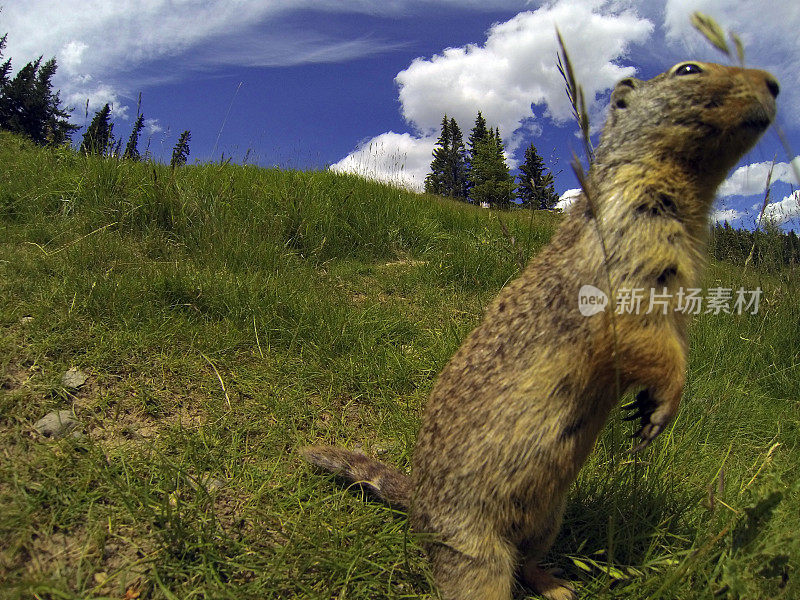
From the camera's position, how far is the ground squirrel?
6.41ft

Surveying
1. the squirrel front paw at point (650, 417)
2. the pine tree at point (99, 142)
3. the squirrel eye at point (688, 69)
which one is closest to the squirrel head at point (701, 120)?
the squirrel eye at point (688, 69)

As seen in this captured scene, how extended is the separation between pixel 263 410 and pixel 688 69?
9.73 ft

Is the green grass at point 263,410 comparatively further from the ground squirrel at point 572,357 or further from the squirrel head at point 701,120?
the squirrel head at point 701,120

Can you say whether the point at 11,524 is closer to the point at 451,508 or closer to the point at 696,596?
the point at 451,508

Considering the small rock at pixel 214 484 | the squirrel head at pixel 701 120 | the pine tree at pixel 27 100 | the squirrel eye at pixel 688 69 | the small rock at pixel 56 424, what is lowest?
the small rock at pixel 214 484

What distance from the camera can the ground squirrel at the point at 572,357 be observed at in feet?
6.41

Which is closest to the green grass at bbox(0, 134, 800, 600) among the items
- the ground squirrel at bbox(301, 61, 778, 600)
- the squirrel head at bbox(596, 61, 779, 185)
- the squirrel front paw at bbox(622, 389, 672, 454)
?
the squirrel front paw at bbox(622, 389, 672, 454)

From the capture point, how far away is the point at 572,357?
1.97 m

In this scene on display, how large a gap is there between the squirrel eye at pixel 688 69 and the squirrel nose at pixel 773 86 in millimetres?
282

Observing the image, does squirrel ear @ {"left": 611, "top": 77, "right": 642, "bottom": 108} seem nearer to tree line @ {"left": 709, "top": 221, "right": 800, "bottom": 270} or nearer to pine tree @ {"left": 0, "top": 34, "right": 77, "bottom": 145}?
tree line @ {"left": 709, "top": 221, "right": 800, "bottom": 270}

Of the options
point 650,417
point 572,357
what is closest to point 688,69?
point 572,357

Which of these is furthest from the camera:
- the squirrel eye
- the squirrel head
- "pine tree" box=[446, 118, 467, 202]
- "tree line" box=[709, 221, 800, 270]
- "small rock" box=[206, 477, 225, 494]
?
"pine tree" box=[446, 118, 467, 202]

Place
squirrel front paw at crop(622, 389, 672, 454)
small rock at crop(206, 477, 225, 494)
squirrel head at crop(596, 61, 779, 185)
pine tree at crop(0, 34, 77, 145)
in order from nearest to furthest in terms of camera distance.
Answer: squirrel front paw at crop(622, 389, 672, 454), squirrel head at crop(596, 61, 779, 185), small rock at crop(206, 477, 225, 494), pine tree at crop(0, 34, 77, 145)

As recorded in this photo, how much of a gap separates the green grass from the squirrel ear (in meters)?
0.92
